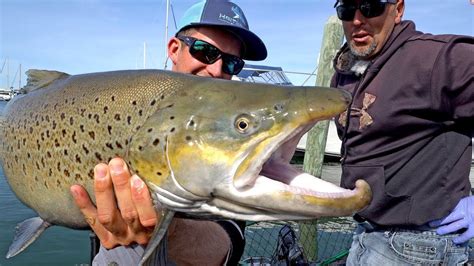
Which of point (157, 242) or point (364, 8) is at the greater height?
point (364, 8)

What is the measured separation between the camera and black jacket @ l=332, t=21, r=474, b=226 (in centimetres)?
273

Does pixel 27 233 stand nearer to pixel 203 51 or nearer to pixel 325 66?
pixel 203 51

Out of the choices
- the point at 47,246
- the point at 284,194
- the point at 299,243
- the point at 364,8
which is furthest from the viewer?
the point at 47,246

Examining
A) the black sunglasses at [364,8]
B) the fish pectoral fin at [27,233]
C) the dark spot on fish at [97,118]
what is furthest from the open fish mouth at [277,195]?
the black sunglasses at [364,8]

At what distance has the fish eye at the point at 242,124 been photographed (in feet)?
5.60

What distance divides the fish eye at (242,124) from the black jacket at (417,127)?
58.9 inches

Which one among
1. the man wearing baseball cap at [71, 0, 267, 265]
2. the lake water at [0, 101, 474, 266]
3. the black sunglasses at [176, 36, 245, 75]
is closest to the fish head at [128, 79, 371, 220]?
the man wearing baseball cap at [71, 0, 267, 265]

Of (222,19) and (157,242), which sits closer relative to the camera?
(157,242)

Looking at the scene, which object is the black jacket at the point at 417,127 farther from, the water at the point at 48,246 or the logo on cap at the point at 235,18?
the water at the point at 48,246

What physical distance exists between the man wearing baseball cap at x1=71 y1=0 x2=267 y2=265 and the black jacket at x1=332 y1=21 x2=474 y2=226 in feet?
2.92

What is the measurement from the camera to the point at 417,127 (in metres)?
2.88

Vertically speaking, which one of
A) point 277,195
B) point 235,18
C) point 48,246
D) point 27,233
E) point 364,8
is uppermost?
point 364,8

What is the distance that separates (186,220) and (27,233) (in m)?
0.92

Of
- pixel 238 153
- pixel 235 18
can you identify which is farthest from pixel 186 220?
pixel 235 18
